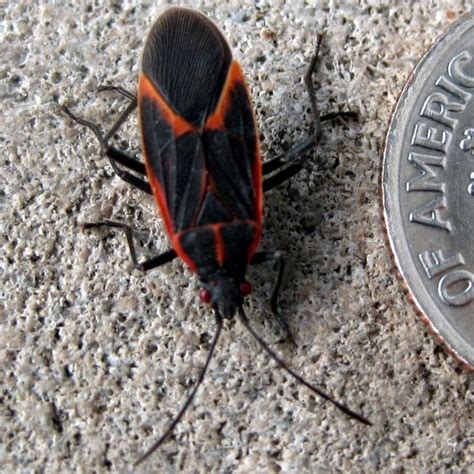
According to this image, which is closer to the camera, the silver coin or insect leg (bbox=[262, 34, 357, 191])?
the silver coin

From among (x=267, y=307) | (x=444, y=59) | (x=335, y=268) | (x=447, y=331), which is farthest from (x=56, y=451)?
(x=444, y=59)

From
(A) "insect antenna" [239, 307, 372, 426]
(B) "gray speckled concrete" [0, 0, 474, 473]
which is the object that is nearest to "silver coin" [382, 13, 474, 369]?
(B) "gray speckled concrete" [0, 0, 474, 473]

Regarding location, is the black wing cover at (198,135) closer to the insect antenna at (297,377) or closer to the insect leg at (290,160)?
the insect leg at (290,160)

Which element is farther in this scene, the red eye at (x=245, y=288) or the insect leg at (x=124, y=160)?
the insect leg at (x=124, y=160)

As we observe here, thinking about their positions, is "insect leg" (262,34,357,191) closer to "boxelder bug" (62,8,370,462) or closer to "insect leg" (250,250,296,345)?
"boxelder bug" (62,8,370,462)

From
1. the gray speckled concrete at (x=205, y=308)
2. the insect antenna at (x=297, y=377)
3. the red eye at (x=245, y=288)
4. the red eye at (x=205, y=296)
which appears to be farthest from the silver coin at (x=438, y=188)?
the red eye at (x=205, y=296)
